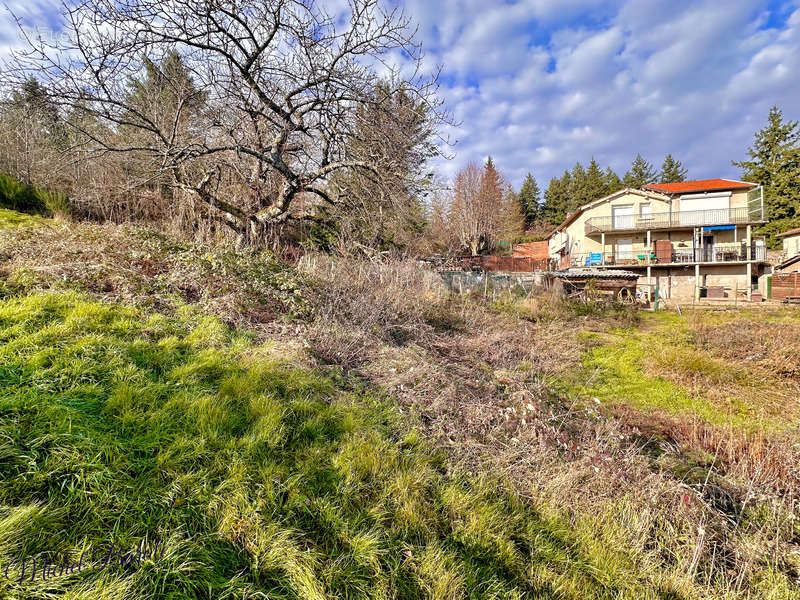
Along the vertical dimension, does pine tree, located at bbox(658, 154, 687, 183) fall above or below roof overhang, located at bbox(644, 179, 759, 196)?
above

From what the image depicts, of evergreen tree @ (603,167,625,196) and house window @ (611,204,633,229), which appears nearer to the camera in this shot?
house window @ (611,204,633,229)

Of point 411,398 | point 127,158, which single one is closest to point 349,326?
point 411,398

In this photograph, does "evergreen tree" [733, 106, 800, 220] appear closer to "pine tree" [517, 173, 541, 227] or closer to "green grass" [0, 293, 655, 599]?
"pine tree" [517, 173, 541, 227]

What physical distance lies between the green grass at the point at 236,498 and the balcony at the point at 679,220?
29.5 meters

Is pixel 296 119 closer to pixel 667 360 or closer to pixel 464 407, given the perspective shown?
pixel 464 407

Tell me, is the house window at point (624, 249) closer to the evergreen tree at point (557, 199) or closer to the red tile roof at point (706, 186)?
the red tile roof at point (706, 186)

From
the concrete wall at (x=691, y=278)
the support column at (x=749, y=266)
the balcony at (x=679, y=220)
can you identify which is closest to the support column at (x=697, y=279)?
the concrete wall at (x=691, y=278)

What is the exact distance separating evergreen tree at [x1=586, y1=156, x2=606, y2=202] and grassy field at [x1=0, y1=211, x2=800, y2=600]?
51082mm

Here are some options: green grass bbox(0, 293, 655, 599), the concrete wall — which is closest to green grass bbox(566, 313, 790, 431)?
green grass bbox(0, 293, 655, 599)

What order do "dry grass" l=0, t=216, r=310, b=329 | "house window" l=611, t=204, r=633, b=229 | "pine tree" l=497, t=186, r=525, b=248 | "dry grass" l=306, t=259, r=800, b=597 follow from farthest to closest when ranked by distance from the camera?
"pine tree" l=497, t=186, r=525, b=248 < "house window" l=611, t=204, r=633, b=229 < "dry grass" l=0, t=216, r=310, b=329 < "dry grass" l=306, t=259, r=800, b=597

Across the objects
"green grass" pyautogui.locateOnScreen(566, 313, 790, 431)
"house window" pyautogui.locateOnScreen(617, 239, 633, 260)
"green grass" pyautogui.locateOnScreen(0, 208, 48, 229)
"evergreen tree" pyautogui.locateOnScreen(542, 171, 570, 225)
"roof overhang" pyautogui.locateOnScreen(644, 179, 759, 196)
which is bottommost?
"green grass" pyautogui.locateOnScreen(566, 313, 790, 431)

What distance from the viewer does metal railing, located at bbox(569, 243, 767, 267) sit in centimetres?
2275

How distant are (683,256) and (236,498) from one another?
105 ft

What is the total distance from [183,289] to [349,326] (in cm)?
267
